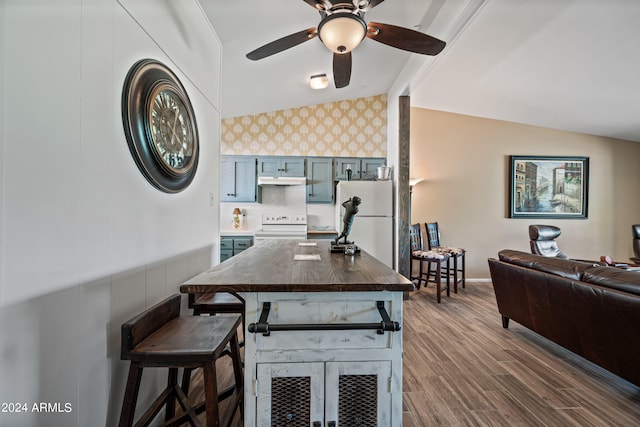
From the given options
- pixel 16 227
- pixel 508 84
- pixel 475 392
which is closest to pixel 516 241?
pixel 508 84

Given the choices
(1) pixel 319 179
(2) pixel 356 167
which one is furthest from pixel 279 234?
(2) pixel 356 167

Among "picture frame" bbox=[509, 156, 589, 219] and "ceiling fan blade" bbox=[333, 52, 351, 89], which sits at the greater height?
"ceiling fan blade" bbox=[333, 52, 351, 89]

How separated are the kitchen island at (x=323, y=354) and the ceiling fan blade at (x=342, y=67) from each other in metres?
1.61

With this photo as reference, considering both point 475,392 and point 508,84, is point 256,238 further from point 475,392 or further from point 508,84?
point 508,84

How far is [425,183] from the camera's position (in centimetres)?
495

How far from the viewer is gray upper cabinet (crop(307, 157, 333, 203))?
4609mm

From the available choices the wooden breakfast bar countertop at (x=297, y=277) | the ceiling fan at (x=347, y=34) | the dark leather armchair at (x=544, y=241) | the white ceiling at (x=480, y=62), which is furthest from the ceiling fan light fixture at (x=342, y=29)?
the dark leather armchair at (x=544, y=241)

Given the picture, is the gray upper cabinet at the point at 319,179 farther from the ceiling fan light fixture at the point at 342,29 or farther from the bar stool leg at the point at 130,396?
the bar stool leg at the point at 130,396

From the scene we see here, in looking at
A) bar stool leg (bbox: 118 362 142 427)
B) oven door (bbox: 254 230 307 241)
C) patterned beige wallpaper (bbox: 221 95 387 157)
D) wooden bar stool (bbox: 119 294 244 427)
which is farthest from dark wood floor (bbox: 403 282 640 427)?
patterned beige wallpaper (bbox: 221 95 387 157)

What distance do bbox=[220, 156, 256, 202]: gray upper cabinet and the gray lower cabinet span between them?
63 centimetres

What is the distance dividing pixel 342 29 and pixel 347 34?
0.15 feet

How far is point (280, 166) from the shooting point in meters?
4.59

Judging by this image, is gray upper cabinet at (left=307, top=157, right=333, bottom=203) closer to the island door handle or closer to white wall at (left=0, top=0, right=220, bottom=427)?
white wall at (left=0, top=0, right=220, bottom=427)

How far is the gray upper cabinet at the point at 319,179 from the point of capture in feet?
15.1
